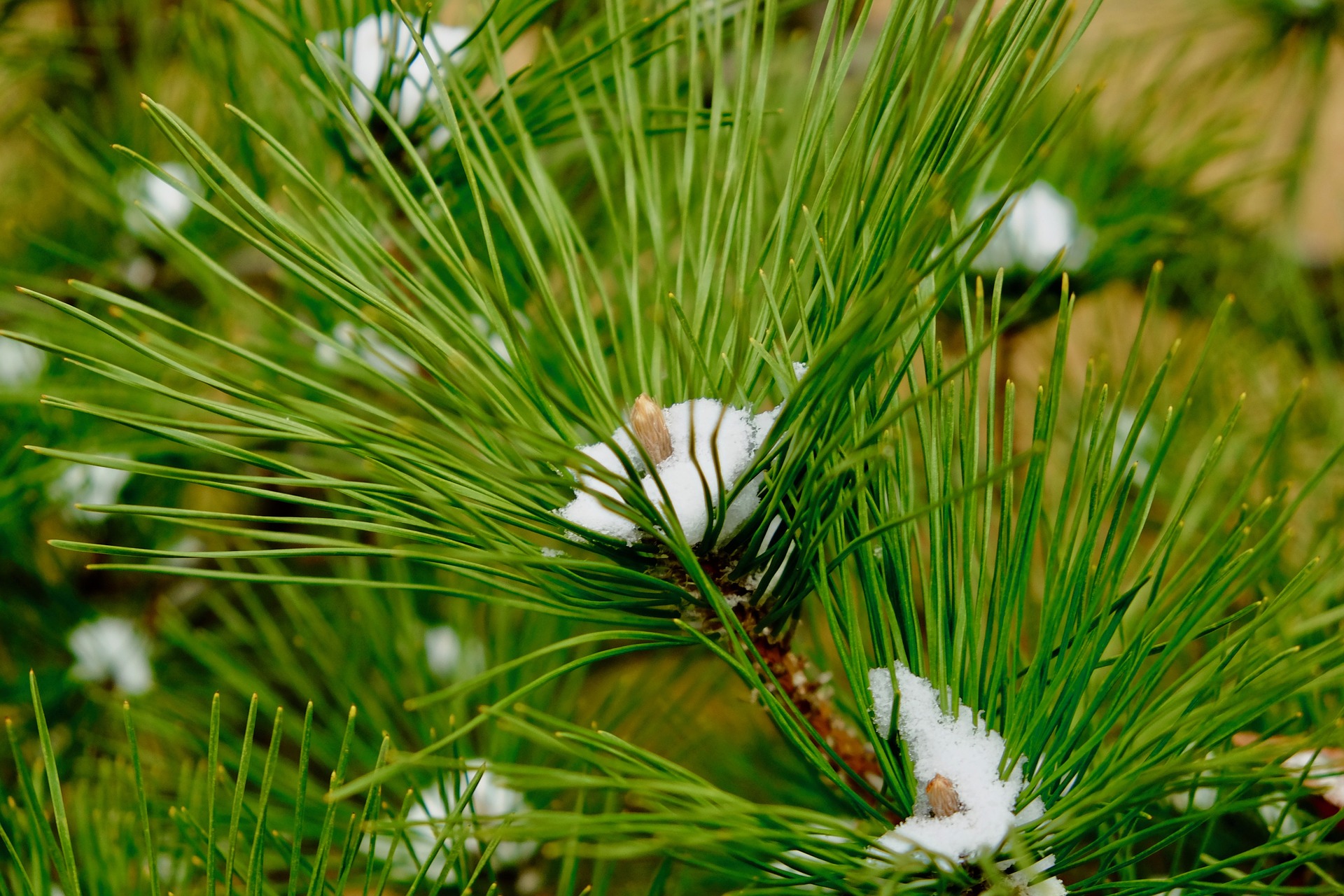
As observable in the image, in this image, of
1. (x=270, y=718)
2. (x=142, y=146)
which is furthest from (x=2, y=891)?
(x=142, y=146)

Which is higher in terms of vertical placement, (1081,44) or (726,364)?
(1081,44)

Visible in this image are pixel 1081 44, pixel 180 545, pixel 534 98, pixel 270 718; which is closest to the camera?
pixel 534 98

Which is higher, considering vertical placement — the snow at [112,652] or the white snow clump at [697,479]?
the snow at [112,652]

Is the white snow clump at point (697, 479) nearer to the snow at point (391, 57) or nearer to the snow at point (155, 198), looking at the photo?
the snow at point (391, 57)

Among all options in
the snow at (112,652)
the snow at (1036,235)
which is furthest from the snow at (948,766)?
the snow at (112,652)

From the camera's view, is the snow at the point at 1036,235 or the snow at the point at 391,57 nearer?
the snow at the point at 391,57

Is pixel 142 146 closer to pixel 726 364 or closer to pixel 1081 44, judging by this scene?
Answer: pixel 726 364

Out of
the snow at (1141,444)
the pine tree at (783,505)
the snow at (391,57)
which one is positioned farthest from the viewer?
the snow at (1141,444)
